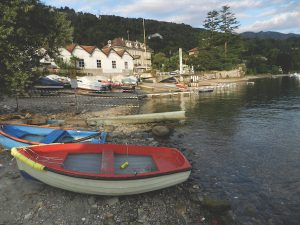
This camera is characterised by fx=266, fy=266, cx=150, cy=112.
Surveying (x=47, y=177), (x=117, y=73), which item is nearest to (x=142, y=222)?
(x=47, y=177)

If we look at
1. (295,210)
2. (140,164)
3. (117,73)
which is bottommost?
(295,210)

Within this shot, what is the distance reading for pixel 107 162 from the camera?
1121cm

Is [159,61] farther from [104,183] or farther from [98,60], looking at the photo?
[104,183]

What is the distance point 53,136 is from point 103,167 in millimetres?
5369

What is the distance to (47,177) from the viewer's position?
1010 centimetres

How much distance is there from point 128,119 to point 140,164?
12191mm

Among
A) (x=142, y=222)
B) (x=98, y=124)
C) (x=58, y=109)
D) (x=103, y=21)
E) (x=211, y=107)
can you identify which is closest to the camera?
(x=142, y=222)

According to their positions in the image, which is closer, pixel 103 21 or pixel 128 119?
pixel 128 119

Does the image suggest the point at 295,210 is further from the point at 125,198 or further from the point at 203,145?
the point at 203,145

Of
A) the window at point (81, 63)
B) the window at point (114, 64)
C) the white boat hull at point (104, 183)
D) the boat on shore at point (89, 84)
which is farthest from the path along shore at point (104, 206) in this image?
the window at point (114, 64)

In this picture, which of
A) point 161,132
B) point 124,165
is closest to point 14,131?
point 124,165

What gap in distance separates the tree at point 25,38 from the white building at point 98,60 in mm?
36353

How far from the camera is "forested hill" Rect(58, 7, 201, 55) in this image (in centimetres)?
11962

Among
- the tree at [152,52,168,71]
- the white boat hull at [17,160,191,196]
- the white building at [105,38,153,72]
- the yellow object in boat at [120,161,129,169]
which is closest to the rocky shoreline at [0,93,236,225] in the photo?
the white boat hull at [17,160,191,196]
